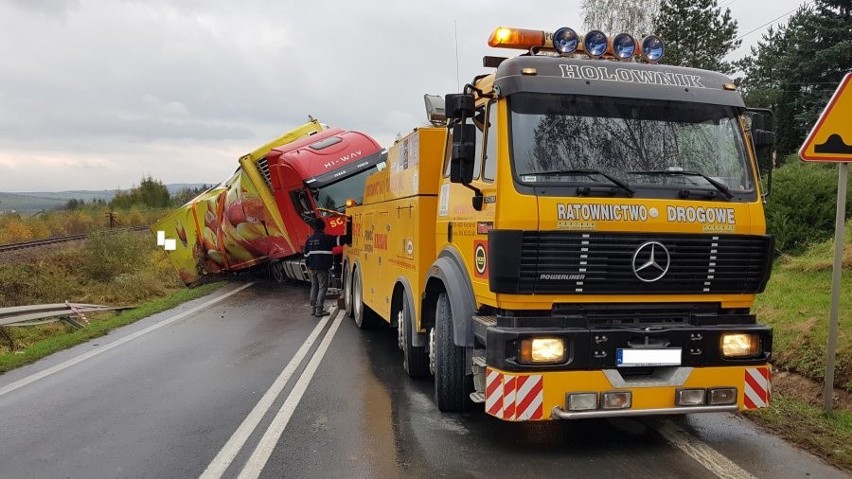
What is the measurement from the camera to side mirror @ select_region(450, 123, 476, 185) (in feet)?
14.9

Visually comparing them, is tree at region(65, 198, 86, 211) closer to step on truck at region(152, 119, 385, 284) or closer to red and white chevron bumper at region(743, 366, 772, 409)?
step on truck at region(152, 119, 385, 284)

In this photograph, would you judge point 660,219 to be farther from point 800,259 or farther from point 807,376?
point 800,259

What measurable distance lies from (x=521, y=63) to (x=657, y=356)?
225 centimetres

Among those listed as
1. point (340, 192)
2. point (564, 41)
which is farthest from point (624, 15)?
point (564, 41)

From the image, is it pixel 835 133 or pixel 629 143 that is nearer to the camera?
pixel 629 143

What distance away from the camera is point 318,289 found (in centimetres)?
1134

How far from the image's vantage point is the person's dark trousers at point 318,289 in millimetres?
11180

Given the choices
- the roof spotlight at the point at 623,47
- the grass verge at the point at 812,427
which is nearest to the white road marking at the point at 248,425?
the grass verge at the point at 812,427

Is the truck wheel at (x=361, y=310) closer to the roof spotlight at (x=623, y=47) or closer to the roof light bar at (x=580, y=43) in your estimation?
the roof light bar at (x=580, y=43)

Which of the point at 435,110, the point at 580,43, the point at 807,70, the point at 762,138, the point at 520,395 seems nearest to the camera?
the point at 520,395

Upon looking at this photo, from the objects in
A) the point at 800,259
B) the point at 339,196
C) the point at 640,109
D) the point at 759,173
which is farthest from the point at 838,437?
the point at 339,196

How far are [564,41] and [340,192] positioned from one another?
9.87 m

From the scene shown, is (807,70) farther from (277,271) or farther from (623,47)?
(623,47)

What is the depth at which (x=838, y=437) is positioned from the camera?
4.59 metres
